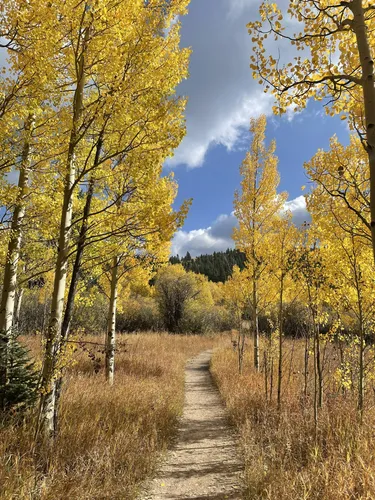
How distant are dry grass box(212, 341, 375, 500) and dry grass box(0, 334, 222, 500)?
152 centimetres

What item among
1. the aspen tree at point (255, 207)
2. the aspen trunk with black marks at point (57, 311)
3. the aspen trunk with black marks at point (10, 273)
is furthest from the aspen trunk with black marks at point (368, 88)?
the aspen tree at point (255, 207)

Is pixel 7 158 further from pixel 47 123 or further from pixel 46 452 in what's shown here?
pixel 46 452

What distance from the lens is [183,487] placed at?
4.07 m

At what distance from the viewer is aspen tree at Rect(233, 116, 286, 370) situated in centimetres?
1034

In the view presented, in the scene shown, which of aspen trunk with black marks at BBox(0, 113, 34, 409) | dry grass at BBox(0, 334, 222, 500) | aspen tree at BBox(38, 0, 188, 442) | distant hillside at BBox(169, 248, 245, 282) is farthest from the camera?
distant hillside at BBox(169, 248, 245, 282)

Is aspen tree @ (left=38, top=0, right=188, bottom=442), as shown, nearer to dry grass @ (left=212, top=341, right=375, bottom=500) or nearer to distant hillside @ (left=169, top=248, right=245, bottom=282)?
dry grass @ (left=212, top=341, right=375, bottom=500)

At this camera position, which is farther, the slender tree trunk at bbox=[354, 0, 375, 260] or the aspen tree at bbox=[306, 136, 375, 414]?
the aspen tree at bbox=[306, 136, 375, 414]

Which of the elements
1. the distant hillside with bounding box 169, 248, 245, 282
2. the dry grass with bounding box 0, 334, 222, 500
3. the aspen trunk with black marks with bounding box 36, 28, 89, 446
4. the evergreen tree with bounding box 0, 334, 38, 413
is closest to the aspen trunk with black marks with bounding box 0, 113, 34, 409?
the evergreen tree with bounding box 0, 334, 38, 413

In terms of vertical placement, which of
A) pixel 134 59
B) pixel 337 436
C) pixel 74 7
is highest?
pixel 74 7

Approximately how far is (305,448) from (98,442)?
3.01 m

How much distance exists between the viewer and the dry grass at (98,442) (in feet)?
10.3

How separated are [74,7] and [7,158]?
6.79ft

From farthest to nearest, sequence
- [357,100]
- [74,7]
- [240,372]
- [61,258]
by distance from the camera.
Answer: [240,372], [61,258], [74,7], [357,100]

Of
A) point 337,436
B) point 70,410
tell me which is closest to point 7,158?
point 70,410
